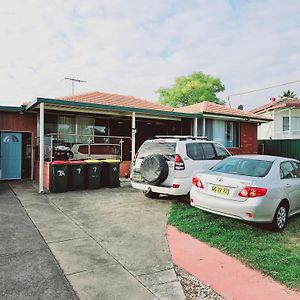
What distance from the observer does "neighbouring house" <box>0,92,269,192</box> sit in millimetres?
12211

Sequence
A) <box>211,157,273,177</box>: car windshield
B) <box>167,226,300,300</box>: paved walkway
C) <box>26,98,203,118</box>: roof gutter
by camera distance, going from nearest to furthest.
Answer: <box>167,226,300,300</box>: paved walkway
<box>211,157,273,177</box>: car windshield
<box>26,98,203,118</box>: roof gutter

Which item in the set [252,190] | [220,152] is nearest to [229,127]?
[220,152]

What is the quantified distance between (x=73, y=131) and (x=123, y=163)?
302cm

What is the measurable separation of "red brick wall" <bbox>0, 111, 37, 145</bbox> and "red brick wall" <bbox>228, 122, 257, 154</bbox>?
10569mm

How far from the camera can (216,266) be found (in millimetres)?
4035

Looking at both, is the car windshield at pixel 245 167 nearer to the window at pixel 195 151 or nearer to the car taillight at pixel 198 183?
the car taillight at pixel 198 183

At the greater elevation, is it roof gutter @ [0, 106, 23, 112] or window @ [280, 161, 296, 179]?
roof gutter @ [0, 106, 23, 112]

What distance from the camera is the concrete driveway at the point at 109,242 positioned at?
11.1ft

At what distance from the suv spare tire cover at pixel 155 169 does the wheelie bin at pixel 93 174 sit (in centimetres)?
326

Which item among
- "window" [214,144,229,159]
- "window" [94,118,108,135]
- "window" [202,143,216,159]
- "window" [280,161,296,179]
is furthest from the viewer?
"window" [94,118,108,135]

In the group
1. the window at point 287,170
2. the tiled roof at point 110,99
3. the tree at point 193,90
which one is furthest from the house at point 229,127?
the tree at point 193,90

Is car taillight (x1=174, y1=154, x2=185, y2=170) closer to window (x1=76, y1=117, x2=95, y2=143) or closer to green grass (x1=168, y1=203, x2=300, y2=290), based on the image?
green grass (x1=168, y1=203, x2=300, y2=290)

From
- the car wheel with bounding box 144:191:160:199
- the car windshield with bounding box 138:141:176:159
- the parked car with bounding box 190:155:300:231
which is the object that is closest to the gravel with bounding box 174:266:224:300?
the parked car with bounding box 190:155:300:231

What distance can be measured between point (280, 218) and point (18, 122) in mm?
11587
